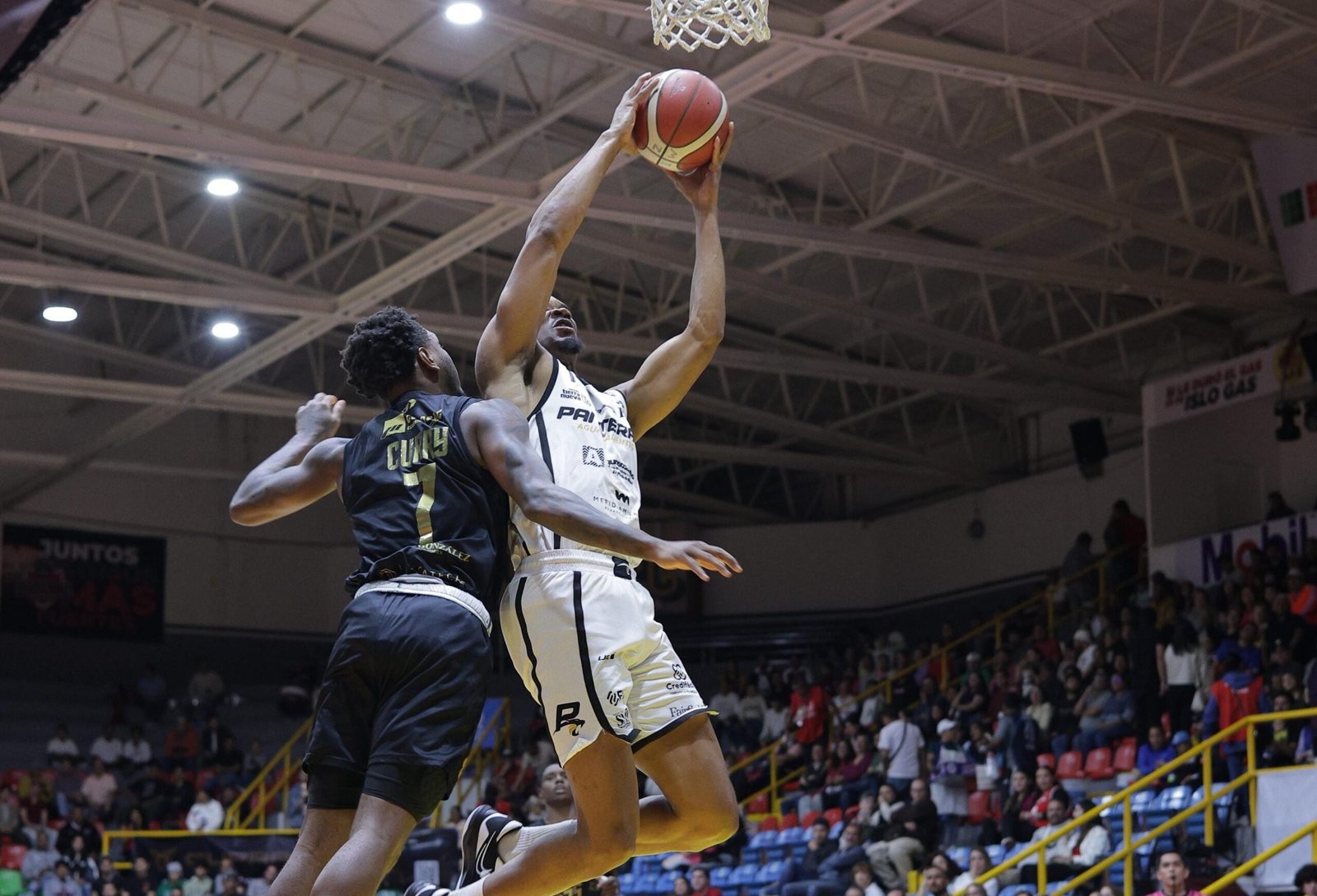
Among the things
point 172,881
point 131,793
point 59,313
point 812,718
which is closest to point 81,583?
point 131,793

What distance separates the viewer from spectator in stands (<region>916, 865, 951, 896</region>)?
612 inches

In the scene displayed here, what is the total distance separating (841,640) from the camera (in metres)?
31.9

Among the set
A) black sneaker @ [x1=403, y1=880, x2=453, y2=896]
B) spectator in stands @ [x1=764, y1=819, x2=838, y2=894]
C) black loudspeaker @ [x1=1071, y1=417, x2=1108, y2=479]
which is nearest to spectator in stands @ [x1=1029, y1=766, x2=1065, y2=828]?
spectator in stands @ [x1=764, y1=819, x2=838, y2=894]

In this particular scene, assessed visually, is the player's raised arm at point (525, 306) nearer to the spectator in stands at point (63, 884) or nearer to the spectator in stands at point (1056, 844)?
the spectator in stands at point (1056, 844)

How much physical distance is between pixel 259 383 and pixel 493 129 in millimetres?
11376

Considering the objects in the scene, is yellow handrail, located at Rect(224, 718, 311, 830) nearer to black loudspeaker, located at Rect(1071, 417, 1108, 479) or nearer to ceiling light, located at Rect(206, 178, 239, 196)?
ceiling light, located at Rect(206, 178, 239, 196)

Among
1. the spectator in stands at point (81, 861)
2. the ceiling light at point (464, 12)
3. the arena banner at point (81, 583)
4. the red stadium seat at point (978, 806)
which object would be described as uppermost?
the ceiling light at point (464, 12)

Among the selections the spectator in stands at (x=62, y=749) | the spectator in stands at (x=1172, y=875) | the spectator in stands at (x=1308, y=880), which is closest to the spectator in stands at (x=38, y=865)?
the spectator in stands at (x=62, y=749)

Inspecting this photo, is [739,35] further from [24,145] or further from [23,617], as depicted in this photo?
[23,617]

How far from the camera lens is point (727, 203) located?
22.6 metres

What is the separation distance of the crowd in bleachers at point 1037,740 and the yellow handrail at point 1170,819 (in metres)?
0.32

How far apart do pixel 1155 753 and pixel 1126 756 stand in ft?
1.77

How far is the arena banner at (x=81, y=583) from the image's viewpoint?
30.5 meters

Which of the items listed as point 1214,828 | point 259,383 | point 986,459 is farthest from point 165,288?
point 986,459
